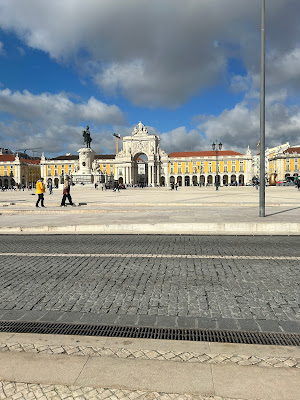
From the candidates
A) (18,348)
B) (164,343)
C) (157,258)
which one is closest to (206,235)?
(157,258)

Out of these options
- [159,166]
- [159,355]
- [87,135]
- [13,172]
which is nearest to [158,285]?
[159,355]

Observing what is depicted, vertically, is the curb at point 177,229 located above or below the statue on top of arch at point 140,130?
→ below

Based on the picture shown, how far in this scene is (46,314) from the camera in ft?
12.5

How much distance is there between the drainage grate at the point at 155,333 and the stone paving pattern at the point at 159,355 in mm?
271

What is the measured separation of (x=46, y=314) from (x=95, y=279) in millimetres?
1322

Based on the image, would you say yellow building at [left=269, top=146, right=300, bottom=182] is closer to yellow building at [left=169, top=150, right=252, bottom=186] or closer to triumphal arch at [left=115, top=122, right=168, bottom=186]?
yellow building at [left=169, top=150, right=252, bottom=186]

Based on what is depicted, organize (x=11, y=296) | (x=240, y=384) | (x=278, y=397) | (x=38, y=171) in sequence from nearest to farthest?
(x=278, y=397) → (x=240, y=384) → (x=11, y=296) → (x=38, y=171)

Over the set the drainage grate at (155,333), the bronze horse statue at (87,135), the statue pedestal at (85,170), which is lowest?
the drainage grate at (155,333)

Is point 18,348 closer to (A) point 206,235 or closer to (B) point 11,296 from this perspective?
(B) point 11,296

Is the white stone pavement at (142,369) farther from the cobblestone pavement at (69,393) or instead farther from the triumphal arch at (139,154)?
the triumphal arch at (139,154)

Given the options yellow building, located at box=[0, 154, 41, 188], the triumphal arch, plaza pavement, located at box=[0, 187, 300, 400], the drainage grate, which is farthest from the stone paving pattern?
yellow building, located at box=[0, 154, 41, 188]

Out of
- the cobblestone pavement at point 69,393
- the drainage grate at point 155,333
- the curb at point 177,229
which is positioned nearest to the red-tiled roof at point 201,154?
the curb at point 177,229

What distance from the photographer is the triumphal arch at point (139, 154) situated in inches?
4220

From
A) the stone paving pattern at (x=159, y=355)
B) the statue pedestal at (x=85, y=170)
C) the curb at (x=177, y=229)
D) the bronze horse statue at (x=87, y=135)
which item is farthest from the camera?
the bronze horse statue at (x=87, y=135)
